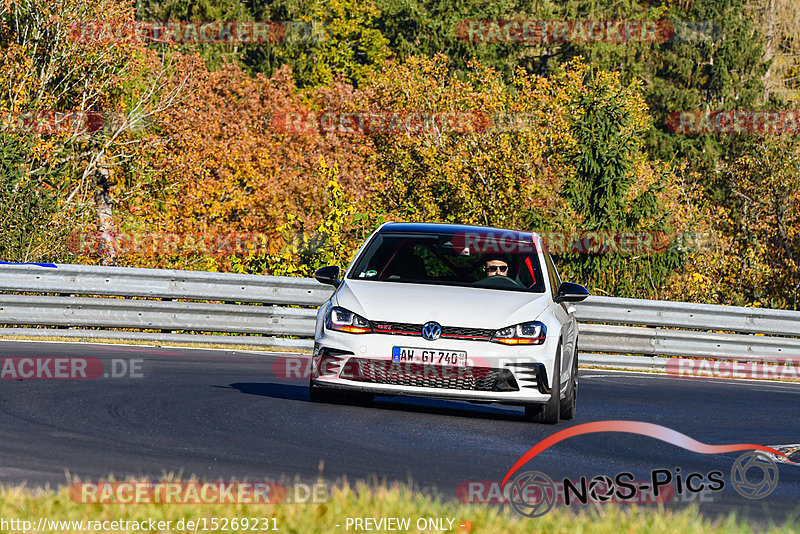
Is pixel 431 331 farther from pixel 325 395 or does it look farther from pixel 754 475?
pixel 754 475


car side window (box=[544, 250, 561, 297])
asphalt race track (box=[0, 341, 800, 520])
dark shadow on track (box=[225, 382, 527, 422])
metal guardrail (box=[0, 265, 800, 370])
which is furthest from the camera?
metal guardrail (box=[0, 265, 800, 370])

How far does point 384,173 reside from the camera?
5091cm

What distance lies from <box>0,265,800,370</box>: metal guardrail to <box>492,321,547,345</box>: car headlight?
7834 millimetres

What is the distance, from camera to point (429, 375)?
9625mm

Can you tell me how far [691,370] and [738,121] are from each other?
4996 centimetres

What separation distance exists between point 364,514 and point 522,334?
4405mm

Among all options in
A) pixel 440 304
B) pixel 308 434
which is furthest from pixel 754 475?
pixel 308 434

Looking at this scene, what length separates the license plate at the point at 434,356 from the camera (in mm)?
9609

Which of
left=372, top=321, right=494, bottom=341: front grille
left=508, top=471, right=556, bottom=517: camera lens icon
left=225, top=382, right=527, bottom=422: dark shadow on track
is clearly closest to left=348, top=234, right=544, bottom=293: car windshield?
left=372, top=321, right=494, bottom=341: front grille

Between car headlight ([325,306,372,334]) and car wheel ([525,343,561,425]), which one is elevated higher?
car headlight ([325,306,372,334])

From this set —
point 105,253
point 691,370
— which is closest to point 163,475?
point 691,370

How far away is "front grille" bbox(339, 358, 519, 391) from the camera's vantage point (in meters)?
9.62

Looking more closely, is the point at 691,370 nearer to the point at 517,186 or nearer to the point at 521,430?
the point at 521,430

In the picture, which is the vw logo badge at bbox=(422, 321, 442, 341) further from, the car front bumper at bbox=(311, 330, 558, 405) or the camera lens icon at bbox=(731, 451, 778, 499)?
the camera lens icon at bbox=(731, 451, 778, 499)
